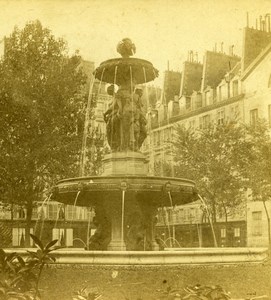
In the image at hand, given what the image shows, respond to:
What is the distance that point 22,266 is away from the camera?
7.11 meters

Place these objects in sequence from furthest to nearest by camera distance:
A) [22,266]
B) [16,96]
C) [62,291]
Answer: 1. [16,96]
2. [62,291]
3. [22,266]

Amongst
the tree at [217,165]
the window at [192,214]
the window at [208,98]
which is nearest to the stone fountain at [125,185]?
the tree at [217,165]

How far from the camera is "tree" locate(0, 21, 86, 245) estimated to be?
2548cm

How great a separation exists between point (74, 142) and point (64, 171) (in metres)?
1.58

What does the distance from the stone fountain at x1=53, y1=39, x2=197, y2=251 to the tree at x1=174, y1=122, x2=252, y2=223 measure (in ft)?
47.9

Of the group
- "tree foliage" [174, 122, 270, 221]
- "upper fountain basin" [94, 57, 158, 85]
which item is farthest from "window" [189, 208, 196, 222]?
"upper fountain basin" [94, 57, 158, 85]

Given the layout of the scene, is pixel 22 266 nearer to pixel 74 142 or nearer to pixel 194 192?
pixel 194 192

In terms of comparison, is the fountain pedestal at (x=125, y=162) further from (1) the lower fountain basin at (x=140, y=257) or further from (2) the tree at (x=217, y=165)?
(2) the tree at (x=217, y=165)

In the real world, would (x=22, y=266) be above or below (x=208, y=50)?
below

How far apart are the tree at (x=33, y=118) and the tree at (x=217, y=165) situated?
21.8ft

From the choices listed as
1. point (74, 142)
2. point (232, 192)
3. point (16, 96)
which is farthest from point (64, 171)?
point (232, 192)

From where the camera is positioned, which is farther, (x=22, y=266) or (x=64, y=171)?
(x=64, y=171)

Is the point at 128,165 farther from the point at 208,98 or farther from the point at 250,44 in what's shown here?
the point at 208,98

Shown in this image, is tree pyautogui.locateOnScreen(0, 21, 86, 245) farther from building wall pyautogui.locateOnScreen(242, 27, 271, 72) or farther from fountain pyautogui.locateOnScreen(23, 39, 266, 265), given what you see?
building wall pyautogui.locateOnScreen(242, 27, 271, 72)
